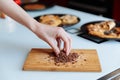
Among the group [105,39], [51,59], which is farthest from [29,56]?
[105,39]

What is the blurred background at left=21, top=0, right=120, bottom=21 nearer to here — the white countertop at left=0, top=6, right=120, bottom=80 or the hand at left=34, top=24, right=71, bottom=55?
the white countertop at left=0, top=6, right=120, bottom=80

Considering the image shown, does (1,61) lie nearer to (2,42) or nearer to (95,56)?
(2,42)

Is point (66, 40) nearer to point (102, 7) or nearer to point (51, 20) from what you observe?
point (51, 20)

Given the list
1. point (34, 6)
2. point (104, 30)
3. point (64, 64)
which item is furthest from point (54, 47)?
point (34, 6)

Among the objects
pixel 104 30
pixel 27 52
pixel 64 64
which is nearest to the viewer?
pixel 64 64

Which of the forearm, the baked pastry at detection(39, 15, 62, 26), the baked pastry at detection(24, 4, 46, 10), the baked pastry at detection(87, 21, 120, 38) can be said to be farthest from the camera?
A: the baked pastry at detection(24, 4, 46, 10)

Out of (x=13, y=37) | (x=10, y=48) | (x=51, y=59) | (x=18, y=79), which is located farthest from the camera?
(x=13, y=37)

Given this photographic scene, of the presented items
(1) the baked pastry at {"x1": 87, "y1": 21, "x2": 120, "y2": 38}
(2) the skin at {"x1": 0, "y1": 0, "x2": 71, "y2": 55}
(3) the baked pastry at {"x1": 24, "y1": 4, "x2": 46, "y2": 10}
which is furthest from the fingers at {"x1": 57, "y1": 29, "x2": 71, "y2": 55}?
(3) the baked pastry at {"x1": 24, "y1": 4, "x2": 46, "y2": 10}
